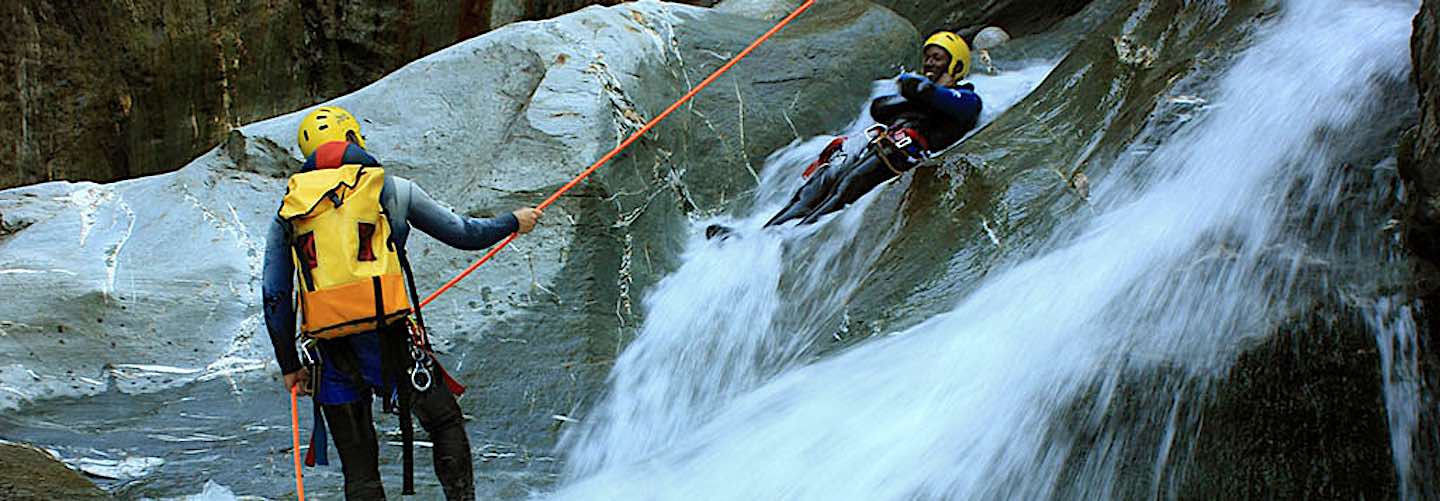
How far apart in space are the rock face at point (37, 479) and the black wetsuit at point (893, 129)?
12.8ft

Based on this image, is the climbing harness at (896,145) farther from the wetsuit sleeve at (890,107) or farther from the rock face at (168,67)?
the rock face at (168,67)

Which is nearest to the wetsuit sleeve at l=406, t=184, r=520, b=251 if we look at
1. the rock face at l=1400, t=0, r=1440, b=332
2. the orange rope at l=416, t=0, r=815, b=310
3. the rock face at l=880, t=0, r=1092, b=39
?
the orange rope at l=416, t=0, r=815, b=310

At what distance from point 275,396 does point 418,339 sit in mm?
2233

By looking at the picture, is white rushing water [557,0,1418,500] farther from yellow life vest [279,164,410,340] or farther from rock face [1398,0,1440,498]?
yellow life vest [279,164,410,340]

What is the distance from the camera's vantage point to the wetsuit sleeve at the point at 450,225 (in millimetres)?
4434

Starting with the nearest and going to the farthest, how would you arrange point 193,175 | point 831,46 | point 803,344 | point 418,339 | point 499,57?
point 418,339
point 803,344
point 193,175
point 499,57
point 831,46

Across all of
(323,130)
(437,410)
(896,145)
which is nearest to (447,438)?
(437,410)

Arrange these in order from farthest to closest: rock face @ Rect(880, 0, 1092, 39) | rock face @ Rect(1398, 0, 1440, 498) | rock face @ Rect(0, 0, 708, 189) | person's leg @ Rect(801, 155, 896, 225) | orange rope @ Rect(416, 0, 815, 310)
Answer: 1. rock face @ Rect(880, 0, 1092, 39)
2. rock face @ Rect(0, 0, 708, 189)
3. person's leg @ Rect(801, 155, 896, 225)
4. orange rope @ Rect(416, 0, 815, 310)
5. rock face @ Rect(1398, 0, 1440, 498)

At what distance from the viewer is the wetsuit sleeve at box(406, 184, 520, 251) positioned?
4434 mm

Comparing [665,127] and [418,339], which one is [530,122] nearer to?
[665,127]

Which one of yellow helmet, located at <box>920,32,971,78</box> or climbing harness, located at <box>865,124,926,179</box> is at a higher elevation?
yellow helmet, located at <box>920,32,971,78</box>

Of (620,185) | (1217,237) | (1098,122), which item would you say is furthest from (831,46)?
(1217,237)

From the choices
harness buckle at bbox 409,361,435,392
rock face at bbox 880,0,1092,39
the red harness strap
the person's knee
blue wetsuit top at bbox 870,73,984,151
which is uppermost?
rock face at bbox 880,0,1092,39

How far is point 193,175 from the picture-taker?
23.1 feet
